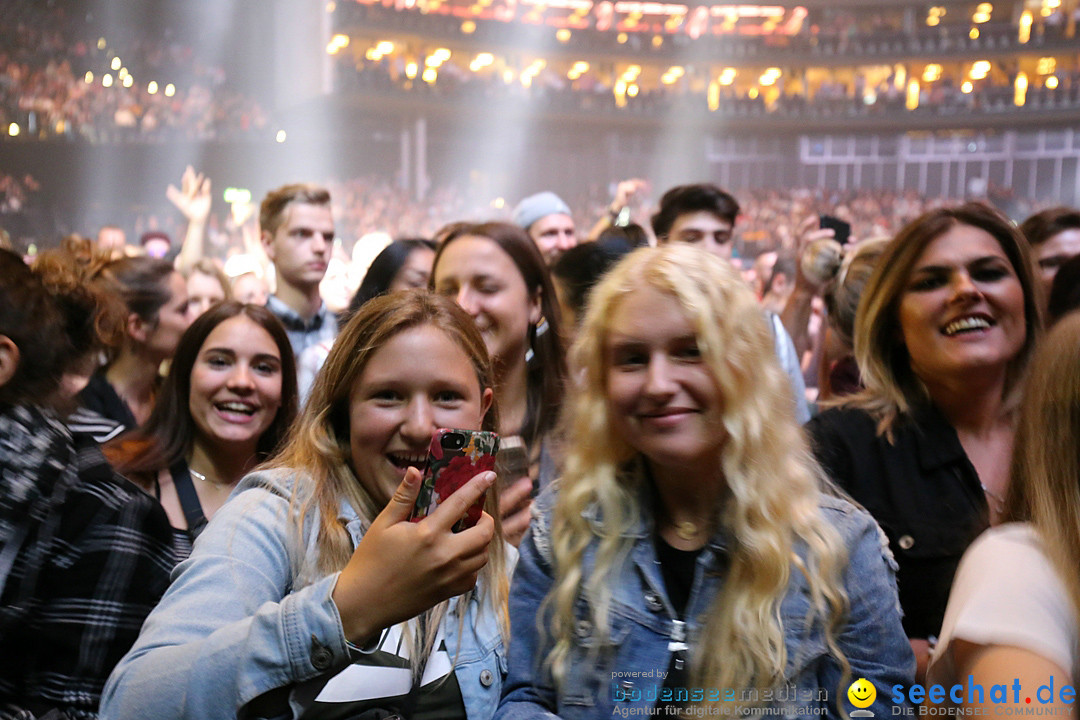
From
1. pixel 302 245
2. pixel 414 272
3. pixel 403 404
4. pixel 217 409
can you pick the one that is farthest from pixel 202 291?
pixel 403 404

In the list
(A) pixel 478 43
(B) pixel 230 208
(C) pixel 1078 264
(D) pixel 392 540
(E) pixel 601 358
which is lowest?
(D) pixel 392 540

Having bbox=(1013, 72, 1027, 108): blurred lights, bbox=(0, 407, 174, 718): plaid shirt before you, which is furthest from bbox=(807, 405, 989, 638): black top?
bbox=(1013, 72, 1027, 108): blurred lights

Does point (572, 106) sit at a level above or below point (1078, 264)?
above

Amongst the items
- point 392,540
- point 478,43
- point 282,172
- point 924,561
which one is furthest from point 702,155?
point 392,540

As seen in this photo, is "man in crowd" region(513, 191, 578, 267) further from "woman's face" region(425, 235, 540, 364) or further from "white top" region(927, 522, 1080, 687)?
"white top" region(927, 522, 1080, 687)

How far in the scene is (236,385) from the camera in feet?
8.74

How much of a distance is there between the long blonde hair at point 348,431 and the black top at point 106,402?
78.1 inches

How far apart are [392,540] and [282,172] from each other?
903cm

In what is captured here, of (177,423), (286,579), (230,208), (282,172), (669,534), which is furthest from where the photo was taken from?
(282,172)

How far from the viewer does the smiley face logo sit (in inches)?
55.2

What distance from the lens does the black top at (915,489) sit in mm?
1920

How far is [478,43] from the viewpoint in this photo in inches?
442

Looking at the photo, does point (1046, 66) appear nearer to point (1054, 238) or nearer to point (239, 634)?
point (1054, 238)

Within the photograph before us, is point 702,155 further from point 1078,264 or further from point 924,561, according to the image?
point 924,561
